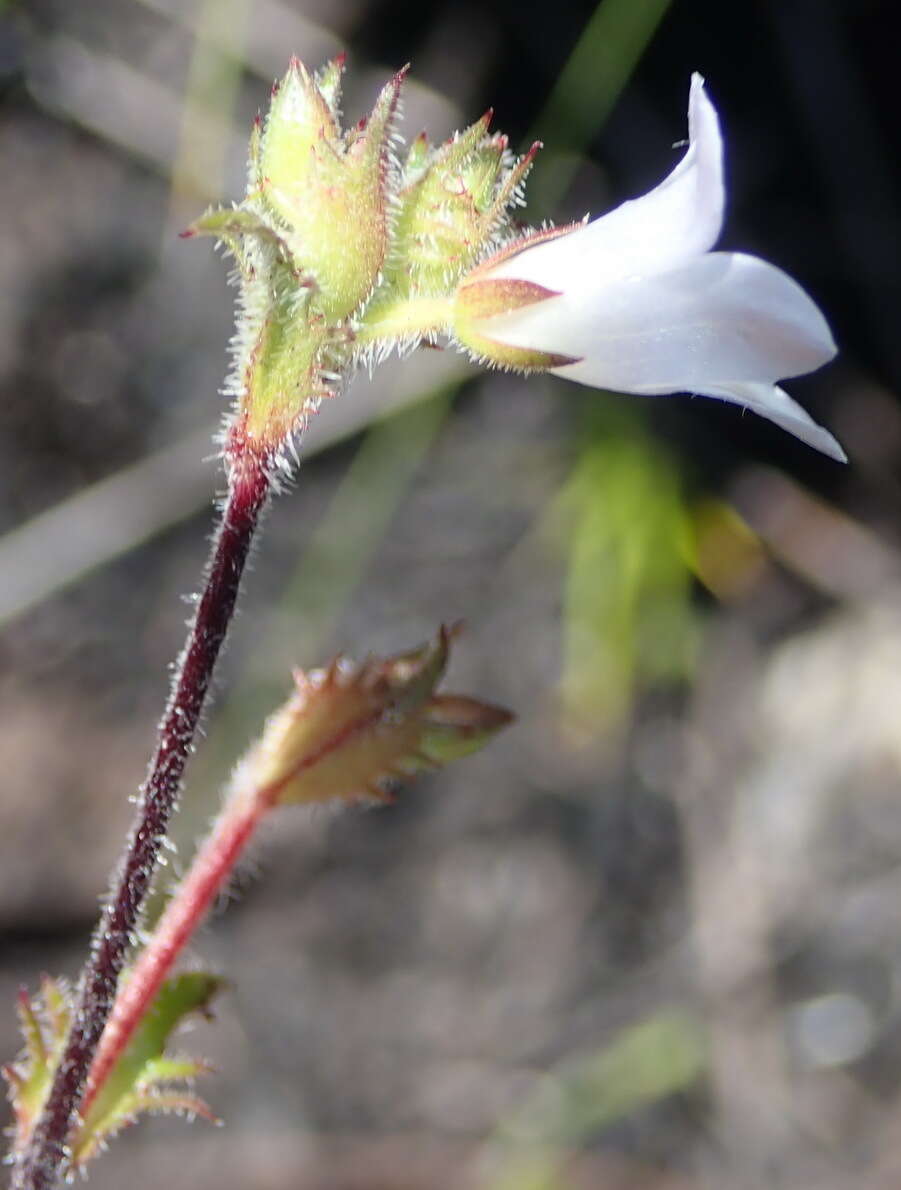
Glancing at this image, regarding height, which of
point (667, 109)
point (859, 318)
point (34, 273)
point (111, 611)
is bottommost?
point (111, 611)

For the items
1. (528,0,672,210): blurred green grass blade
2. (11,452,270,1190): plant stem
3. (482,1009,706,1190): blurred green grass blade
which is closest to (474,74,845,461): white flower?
(11,452,270,1190): plant stem

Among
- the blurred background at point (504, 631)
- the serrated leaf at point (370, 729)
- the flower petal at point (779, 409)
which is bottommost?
the serrated leaf at point (370, 729)

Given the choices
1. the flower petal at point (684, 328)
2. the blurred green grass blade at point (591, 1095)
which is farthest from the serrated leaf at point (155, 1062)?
the blurred green grass blade at point (591, 1095)

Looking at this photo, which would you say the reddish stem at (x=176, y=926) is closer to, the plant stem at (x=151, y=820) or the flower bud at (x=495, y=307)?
the plant stem at (x=151, y=820)

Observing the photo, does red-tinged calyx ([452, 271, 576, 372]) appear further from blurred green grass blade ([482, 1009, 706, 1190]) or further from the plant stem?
blurred green grass blade ([482, 1009, 706, 1190])

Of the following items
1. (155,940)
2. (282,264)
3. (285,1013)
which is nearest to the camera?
(282,264)

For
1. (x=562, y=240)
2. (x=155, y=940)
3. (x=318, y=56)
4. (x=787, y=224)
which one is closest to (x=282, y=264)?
(x=562, y=240)

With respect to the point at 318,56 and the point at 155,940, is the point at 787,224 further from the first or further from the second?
the point at 155,940
